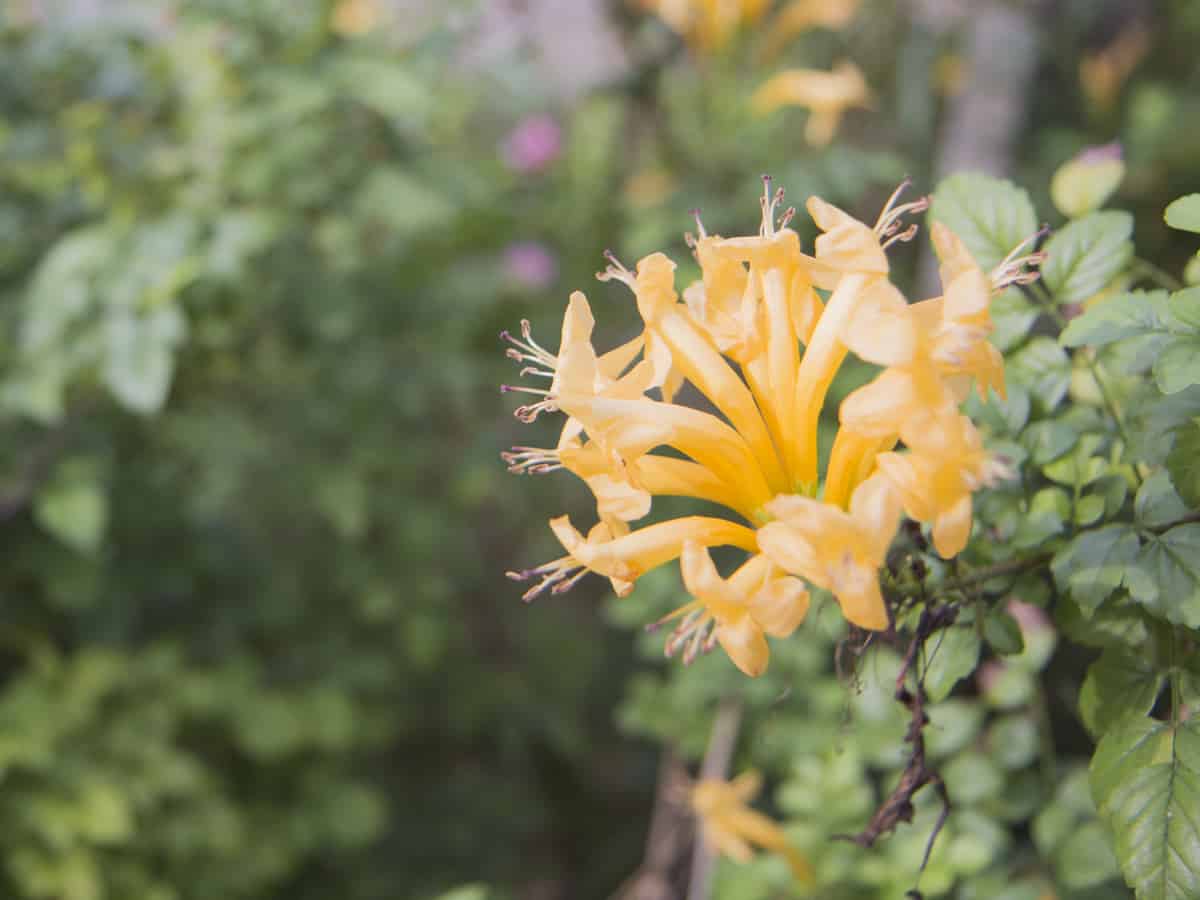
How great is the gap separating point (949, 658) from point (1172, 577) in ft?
0.52

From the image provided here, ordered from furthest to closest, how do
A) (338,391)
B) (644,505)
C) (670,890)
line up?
(338,391) → (670,890) → (644,505)

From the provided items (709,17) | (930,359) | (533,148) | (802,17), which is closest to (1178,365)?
(930,359)

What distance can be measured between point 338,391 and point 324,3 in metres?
0.74

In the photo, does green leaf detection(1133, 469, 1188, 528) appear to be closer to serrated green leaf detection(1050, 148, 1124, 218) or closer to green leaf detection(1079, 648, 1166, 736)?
green leaf detection(1079, 648, 1166, 736)

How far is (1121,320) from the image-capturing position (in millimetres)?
690

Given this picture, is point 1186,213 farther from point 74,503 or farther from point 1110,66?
point 1110,66

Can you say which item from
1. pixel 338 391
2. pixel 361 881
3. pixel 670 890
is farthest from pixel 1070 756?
pixel 338 391

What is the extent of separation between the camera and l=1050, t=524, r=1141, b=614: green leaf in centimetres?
66

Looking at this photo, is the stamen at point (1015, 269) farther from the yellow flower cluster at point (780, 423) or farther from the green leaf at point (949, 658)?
the green leaf at point (949, 658)

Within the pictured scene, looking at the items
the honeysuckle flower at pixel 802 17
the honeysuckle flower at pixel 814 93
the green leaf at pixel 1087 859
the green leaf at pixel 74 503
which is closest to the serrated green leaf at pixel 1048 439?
the green leaf at pixel 1087 859

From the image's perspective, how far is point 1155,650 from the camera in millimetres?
747

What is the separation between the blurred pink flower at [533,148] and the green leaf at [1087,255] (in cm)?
220

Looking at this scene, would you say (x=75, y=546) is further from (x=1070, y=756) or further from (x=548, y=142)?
(x=1070, y=756)

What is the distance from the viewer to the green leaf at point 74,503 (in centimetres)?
163
